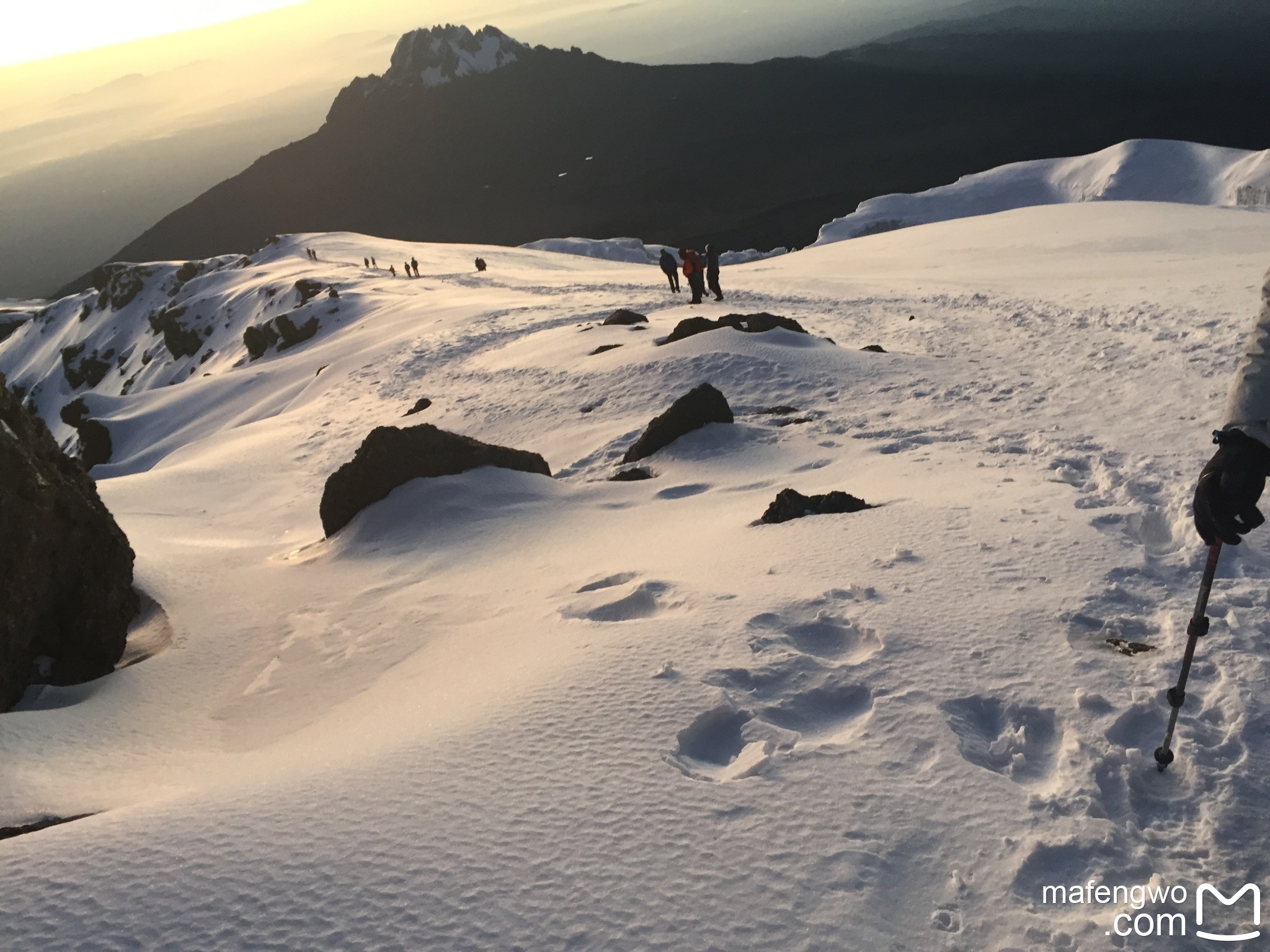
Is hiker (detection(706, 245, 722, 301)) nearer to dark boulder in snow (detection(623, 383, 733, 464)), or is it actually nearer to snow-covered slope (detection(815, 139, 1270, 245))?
dark boulder in snow (detection(623, 383, 733, 464))

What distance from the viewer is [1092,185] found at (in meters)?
77.3

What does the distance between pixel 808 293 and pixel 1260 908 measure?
23.6 m

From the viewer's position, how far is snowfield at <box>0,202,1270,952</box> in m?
2.75

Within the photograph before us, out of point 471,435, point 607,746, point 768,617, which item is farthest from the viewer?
point 471,435

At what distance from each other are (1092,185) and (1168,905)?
8990 cm

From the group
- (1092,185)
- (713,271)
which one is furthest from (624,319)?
(1092,185)

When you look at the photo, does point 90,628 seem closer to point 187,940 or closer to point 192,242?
point 187,940

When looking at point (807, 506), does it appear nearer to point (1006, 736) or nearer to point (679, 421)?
point (1006, 736)

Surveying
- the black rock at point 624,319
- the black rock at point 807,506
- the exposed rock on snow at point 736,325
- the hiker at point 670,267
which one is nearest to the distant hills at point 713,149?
the hiker at point 670,267

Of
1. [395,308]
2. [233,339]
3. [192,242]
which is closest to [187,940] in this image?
[395,308]

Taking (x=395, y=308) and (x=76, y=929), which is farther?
(x=395, y=308)

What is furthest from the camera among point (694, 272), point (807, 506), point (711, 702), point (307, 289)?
point (307, 289)

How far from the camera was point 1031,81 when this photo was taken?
176 m

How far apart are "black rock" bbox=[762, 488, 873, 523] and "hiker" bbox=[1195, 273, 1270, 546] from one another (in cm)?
342
